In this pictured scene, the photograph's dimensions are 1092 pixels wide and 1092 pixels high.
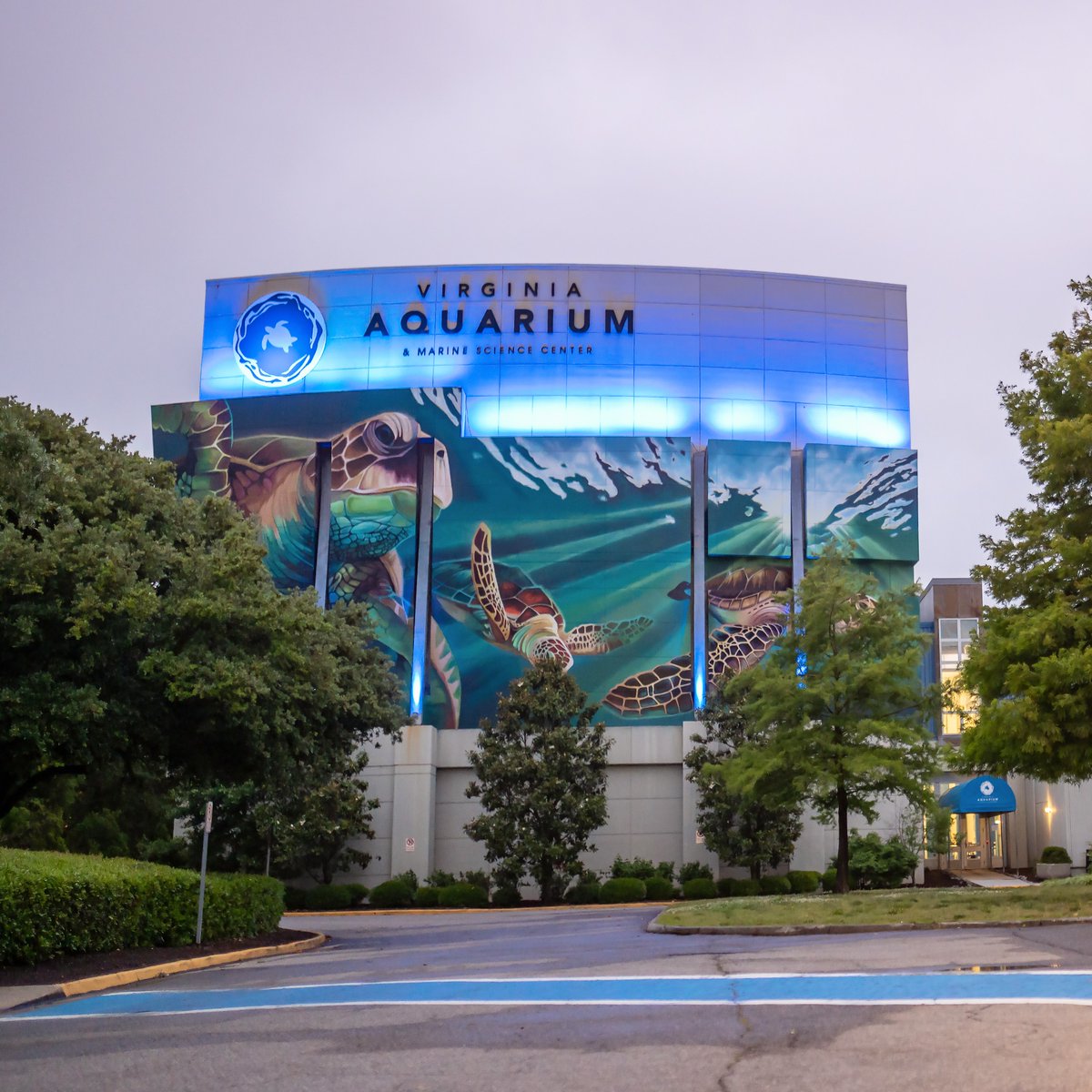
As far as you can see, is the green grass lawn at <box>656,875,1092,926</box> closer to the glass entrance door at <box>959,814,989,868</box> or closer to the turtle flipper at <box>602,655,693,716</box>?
the turtle flipper at <box>602,655,693,716</box>

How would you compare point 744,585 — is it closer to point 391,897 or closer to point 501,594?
point 501,594

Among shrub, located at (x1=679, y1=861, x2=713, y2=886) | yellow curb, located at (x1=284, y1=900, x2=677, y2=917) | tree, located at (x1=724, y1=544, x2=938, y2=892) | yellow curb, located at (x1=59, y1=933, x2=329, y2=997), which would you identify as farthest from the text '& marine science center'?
yellow curb, located at (x1=59, y1=933, x2=329, y2=997)

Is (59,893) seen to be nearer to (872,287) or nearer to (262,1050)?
(262,1050)

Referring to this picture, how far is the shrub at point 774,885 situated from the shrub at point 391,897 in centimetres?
1202

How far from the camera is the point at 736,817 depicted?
4712 cm

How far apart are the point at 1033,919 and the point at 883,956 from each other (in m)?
4.53

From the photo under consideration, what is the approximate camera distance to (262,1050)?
32.8ft

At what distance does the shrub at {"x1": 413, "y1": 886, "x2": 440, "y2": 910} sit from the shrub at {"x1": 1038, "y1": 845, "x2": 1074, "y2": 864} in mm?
23254

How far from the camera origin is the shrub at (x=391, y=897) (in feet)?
148

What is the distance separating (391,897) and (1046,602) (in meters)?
27.4

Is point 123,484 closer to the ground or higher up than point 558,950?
higher up

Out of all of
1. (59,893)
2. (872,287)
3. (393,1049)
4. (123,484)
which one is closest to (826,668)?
(123,484)

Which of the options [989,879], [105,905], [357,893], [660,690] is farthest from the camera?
[660,690]

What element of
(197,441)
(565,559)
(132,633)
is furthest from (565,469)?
(132,633)
